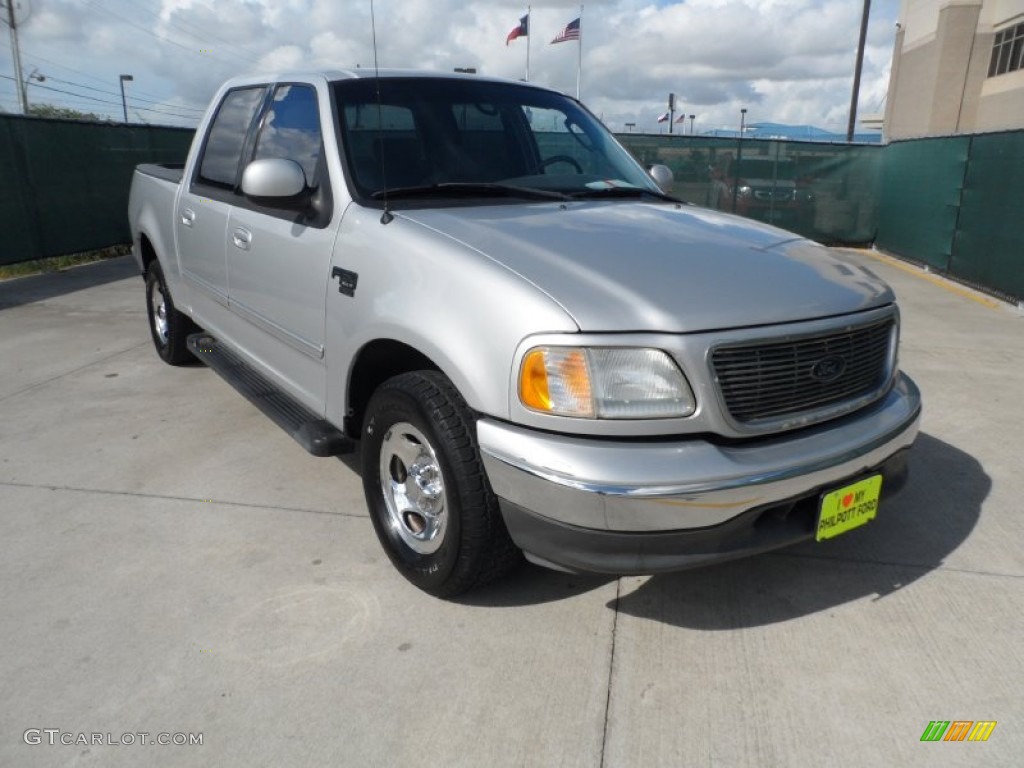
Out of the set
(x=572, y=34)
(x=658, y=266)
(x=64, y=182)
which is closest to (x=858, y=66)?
(x=572, y=34)

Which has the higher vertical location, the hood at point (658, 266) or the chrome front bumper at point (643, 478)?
the hood at point (658, 266)

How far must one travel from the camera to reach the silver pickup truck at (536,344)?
235 cm

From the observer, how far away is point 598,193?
368cm

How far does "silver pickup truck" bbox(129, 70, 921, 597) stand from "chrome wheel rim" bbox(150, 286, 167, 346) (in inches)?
82.9

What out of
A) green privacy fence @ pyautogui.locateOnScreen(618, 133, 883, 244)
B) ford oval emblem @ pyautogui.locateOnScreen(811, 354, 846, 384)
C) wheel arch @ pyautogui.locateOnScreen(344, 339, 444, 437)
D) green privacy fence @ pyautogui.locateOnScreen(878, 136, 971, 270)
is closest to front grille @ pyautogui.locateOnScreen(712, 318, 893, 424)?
ford oval emblem @ pyautogui.locateOnScreen(811, 354, 846, 384)

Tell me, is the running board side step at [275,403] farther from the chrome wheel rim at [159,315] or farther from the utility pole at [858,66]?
the utility pole at [858,66]

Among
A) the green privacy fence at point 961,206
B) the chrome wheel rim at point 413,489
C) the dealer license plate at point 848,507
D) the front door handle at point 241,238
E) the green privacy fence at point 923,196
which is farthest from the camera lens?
the green privacy fence at point 923,196

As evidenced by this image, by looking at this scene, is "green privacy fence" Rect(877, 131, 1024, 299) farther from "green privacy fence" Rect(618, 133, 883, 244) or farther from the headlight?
the headlight

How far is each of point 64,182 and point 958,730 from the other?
38.7ft

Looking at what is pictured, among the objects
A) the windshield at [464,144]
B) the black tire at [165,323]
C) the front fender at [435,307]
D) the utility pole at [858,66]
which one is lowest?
the black tire at [165,323]

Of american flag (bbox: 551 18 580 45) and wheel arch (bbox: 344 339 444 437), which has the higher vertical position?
american flag (bbox: 551 18 580 45)

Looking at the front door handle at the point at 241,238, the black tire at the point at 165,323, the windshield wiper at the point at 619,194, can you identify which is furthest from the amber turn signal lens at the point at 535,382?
the black tire at the point at 165,323

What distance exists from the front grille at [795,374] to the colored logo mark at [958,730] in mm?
1005

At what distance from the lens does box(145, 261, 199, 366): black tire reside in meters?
5.62
